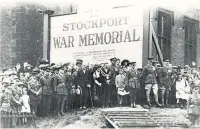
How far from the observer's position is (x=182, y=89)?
7594 millimetres

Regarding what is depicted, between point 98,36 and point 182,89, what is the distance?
163 centimetres

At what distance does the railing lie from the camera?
738 centimetres

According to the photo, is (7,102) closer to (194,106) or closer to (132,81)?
(132,81)

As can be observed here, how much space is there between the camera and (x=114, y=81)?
748 cm

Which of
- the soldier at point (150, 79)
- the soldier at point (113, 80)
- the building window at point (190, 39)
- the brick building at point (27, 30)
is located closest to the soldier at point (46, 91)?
the brick building at point (27, 30)

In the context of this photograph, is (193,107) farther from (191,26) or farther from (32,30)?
(32,30)

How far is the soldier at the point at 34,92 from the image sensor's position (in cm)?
748

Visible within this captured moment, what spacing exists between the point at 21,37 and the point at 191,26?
3.40 meters

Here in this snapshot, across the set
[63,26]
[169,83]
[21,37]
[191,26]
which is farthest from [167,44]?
[21,37]

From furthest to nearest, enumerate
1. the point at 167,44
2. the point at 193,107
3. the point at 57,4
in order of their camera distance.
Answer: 1. the point at 167,44
2. the point at 57,4
3. the point at 193,107

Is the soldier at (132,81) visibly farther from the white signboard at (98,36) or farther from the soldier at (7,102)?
the soldier at (7,102)

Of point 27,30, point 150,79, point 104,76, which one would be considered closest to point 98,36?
point 104,76

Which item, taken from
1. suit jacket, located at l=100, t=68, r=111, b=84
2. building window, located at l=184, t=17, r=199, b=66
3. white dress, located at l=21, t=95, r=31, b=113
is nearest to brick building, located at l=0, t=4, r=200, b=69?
building window, located at l=184, t=17, r=199, b=66

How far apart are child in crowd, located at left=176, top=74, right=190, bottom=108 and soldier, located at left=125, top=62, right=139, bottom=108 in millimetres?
703
